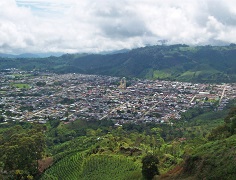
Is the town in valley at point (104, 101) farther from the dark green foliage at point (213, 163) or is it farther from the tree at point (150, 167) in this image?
the dark green foliage at point (213, 163)

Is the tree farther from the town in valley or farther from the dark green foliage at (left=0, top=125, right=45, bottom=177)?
the town in valley

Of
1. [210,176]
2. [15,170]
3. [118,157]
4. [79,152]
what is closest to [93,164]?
[118,157]

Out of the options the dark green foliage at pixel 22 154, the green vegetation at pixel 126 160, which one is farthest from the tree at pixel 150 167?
the dark green foliage at pixel 22 154

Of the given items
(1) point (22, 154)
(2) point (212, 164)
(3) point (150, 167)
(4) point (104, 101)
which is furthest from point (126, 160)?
(4) point (104, 101)

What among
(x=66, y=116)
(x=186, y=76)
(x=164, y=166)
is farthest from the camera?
(x=186, y=76)

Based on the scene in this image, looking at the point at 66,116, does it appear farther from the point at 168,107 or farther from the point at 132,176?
the point at 132,176

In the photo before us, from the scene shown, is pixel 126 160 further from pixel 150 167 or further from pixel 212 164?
pixel 212 164

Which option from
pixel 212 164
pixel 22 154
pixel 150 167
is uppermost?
pixel 212 164

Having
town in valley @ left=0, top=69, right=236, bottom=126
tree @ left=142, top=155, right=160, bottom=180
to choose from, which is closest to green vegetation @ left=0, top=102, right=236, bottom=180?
tree @ left=142, top=155, right=160, bottom=180

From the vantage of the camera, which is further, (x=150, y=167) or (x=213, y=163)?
(x=150, y=167)

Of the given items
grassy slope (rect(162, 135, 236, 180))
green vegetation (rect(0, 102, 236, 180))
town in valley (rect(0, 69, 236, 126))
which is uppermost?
grassy slope (rect(162, 135, 236, 180))

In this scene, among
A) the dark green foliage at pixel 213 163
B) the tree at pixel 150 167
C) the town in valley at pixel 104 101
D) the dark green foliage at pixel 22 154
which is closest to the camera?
the dark green foliage at pixel 213 163
